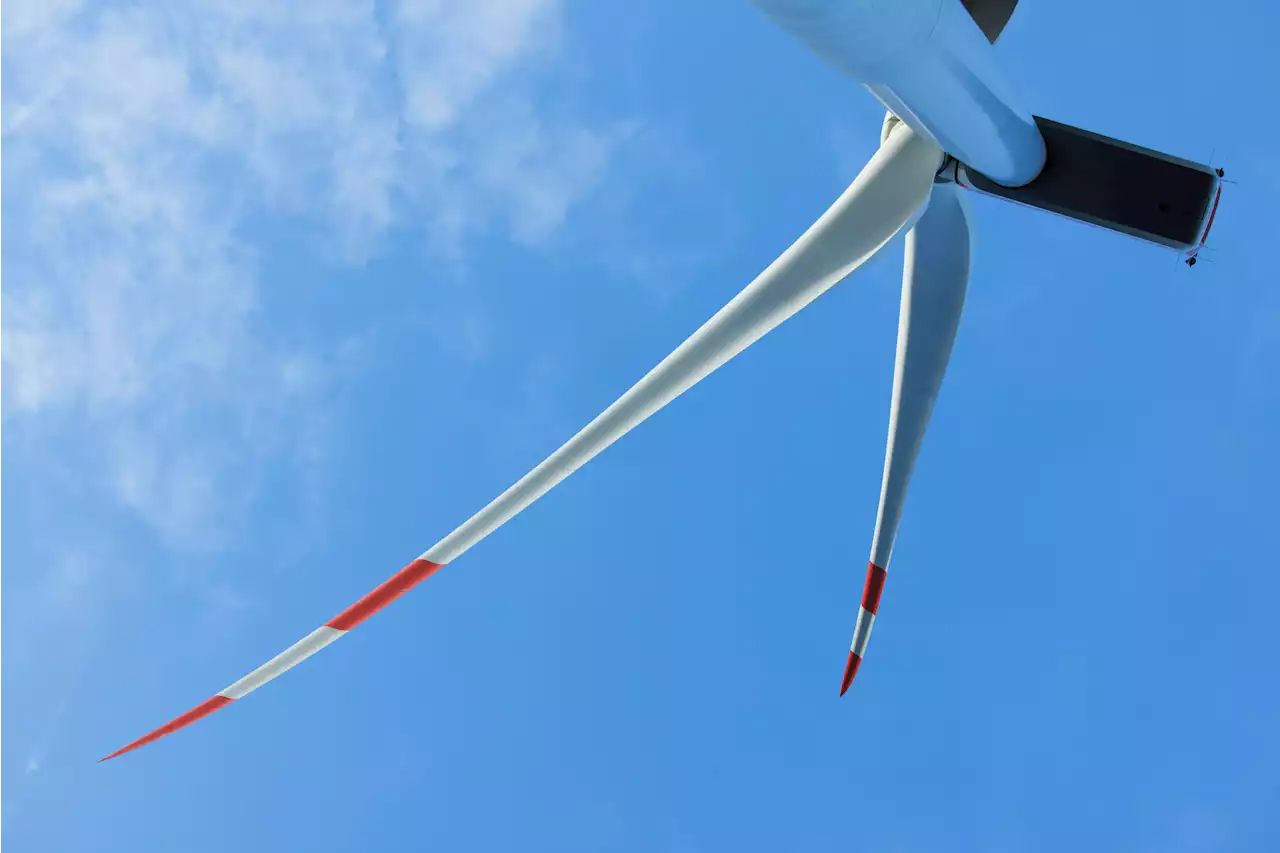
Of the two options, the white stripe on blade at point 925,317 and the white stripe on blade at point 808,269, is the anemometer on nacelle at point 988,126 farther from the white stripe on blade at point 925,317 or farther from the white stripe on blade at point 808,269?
the white stripe on blade at point 925,317

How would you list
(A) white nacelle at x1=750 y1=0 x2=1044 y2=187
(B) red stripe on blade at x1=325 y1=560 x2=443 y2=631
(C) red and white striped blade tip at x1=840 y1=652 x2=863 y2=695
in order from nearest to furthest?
(A) white nacelle at x1=750 y1=0 x2=1044 y2=187 < (B) red stripe on blade at x1=325 y1=560 x2=443 y2=631 < (C) red and white striped blade tip at x1=840 y1=652 x2=863 y2=695

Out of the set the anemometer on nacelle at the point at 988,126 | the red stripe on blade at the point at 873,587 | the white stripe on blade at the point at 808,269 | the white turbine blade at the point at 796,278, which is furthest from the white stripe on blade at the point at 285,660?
the anemometer on nacelle at the point at 988,126

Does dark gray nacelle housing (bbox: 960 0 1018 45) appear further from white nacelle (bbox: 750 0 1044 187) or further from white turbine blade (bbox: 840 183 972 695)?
white nacelle (bbox: 750 0 1044 187)

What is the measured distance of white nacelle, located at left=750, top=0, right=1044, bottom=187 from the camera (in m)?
5.25

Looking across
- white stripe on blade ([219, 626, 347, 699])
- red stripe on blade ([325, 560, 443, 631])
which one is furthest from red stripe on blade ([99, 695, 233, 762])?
red stripe on blade ([325, 560, 443, 631])

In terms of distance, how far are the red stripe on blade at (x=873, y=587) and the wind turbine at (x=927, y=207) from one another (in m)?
3.60

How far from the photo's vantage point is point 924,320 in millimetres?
11930

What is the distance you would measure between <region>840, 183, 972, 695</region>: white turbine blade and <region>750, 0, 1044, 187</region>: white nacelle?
1.37 m

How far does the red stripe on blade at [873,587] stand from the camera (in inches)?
609

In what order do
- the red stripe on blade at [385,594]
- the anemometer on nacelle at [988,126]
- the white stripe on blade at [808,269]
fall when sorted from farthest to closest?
the red stripe on blade at [385,594] → the white stripe on blade at [808,269] → the anemometer on nacelle at [988,126]

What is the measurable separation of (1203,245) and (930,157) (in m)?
2.72

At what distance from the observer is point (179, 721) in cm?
1329

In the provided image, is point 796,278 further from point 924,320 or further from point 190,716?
point 190,716

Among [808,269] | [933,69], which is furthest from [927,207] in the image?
[933,69]
